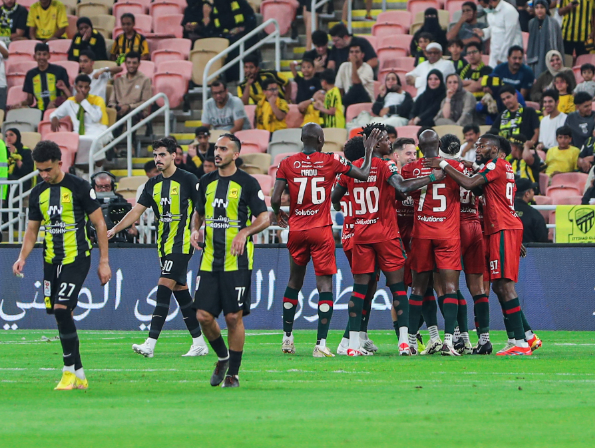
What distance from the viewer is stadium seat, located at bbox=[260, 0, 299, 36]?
25.5m

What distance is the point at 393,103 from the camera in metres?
21.4

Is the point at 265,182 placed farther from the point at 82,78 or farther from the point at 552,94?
the point at 82,78

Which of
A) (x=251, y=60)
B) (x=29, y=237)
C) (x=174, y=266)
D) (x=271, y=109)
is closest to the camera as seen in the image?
(x=29, y=237)

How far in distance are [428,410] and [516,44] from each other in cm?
1547

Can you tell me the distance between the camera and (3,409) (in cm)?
797

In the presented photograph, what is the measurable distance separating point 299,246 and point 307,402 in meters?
4.44

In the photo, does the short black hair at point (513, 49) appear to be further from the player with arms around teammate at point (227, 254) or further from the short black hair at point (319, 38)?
the player with arms around teammate at point (227, 254)

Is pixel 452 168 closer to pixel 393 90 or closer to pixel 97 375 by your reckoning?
pixel 97 375

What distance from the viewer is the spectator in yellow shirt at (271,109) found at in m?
22.3

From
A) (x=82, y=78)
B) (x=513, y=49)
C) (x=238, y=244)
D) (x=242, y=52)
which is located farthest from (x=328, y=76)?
(x=238, y=244)

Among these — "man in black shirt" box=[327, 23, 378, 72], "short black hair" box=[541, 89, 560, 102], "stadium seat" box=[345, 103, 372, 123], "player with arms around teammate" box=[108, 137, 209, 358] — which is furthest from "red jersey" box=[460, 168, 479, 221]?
"man in black shirt" box=[327, 23, 378, 72]

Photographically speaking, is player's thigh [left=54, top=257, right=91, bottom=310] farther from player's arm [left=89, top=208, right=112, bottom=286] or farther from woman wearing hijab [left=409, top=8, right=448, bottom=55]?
woman wearing hijab [left=409, top=8, right=448, bottom=55]

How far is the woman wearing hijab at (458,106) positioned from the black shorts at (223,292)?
11.9 meters

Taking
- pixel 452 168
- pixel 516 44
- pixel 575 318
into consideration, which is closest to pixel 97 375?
pixel 452 168
